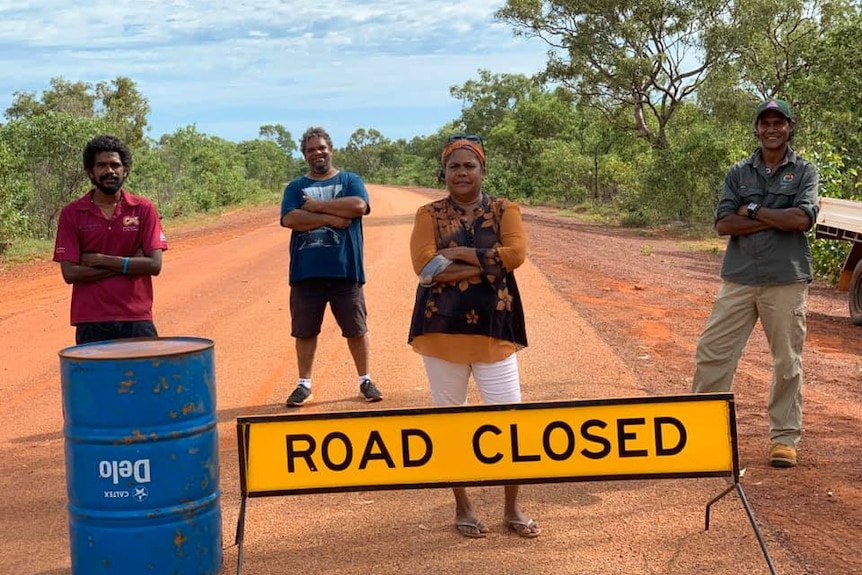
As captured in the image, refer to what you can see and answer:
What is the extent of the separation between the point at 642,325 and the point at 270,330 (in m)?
3.97

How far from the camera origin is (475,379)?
400 cm

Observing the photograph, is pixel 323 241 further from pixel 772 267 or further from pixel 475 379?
pixel 772 267

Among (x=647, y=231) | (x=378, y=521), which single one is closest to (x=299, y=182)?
(x=378, y=521)

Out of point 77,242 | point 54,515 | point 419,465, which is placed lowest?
point 54,515

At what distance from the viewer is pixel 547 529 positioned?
4.14 m

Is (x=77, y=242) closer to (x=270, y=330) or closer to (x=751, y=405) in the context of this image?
(x=751, y=405)

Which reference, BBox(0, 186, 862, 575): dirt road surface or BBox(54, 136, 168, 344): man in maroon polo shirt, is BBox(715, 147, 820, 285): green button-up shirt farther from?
BBox(54, 136, 168, 344): man in maroon polo shirt

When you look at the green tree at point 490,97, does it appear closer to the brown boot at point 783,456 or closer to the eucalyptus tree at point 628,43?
the eucalyptus tree at point 628,43

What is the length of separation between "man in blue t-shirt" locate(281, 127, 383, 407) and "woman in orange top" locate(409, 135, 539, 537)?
2026mm

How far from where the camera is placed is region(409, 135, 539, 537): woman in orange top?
12.7 feet

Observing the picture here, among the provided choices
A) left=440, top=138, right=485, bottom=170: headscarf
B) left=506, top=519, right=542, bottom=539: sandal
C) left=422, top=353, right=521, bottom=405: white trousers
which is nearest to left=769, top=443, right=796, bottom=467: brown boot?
left=506, top=519, right=542, bottom=539: sandal

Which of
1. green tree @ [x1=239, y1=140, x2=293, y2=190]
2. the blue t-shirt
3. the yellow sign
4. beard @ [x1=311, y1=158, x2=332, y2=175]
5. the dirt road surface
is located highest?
green tree @ [x1=239, y1=140, x2=293, y2=190]

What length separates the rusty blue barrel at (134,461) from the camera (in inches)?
134

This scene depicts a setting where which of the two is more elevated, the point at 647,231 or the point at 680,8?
the point at 680,8
